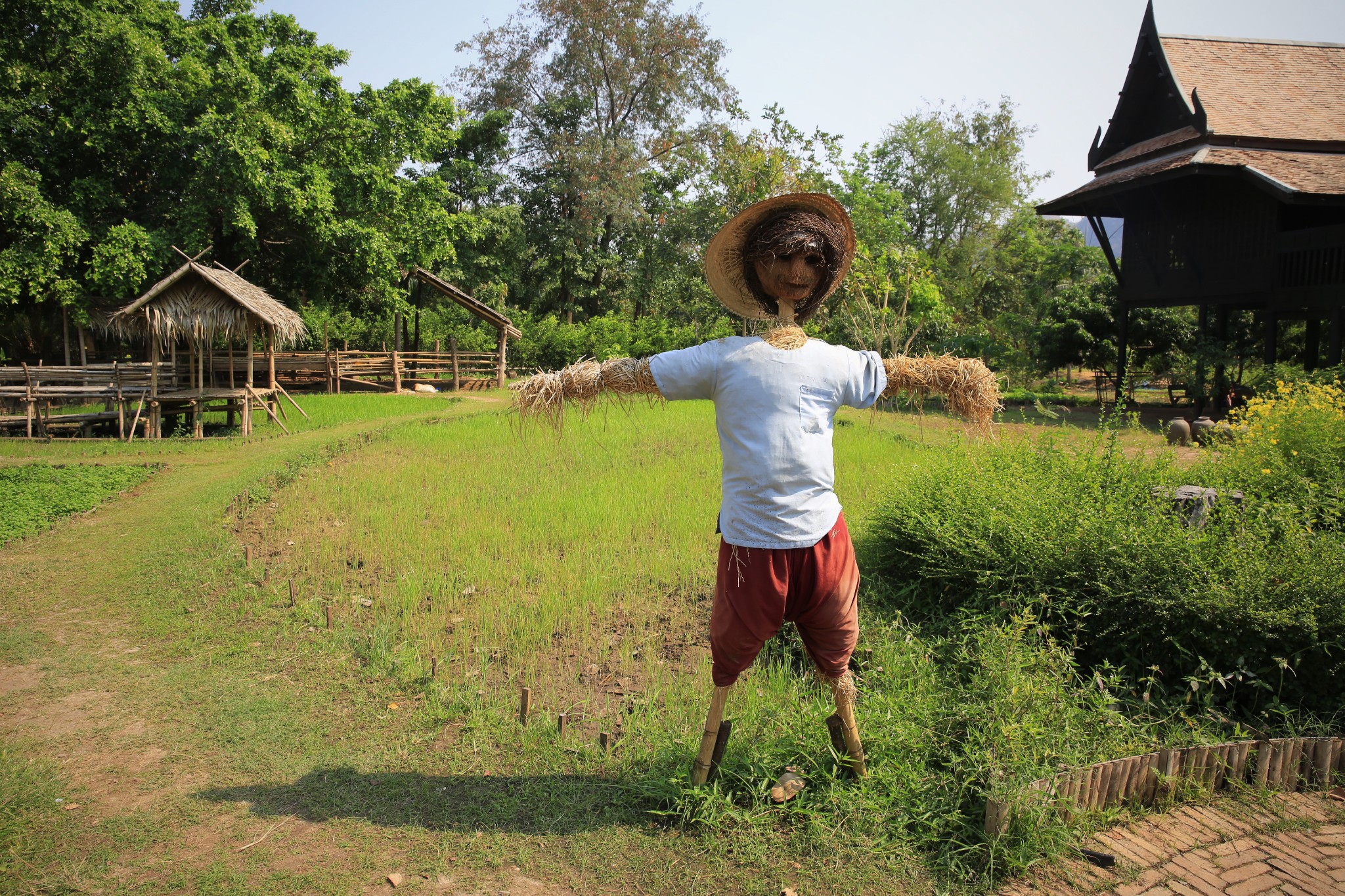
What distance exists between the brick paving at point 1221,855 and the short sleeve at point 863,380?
1.63 metres

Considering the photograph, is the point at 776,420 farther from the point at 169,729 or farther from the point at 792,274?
the point at 169,729

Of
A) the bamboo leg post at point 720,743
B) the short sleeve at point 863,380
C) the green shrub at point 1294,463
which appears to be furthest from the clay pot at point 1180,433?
the bamboo leg post at point 720,743

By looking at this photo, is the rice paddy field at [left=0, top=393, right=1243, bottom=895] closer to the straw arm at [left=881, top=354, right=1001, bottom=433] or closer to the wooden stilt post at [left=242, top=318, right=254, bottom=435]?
the straw arm at [left=881, top=354, right=1001, bottom=433]

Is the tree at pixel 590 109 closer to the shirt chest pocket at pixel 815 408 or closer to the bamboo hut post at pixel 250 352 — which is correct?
the bamboo hut post at pixel 250 352

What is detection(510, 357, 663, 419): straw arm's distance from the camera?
3.00 m

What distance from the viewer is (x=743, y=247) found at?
121 inches

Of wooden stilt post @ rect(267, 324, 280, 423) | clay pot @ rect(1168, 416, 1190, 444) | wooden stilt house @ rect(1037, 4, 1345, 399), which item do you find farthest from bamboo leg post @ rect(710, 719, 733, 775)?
wooden stilt house @ rect(1037, 4, 1345, 399)

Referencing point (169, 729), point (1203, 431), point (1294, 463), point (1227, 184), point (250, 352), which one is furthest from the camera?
point (1227, 184)

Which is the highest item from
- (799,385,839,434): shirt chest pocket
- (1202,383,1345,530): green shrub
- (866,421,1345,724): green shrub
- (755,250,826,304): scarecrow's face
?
(755,250,826,304): scarecrow's face

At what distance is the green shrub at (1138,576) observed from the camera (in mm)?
3541

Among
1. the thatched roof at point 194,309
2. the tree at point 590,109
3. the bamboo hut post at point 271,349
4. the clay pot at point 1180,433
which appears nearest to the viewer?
the clay pot at point 1180,433

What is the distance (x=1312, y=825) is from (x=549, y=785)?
2714 mm

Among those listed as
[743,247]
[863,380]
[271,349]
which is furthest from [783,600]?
[271,349]

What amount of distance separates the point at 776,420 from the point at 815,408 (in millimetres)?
159
